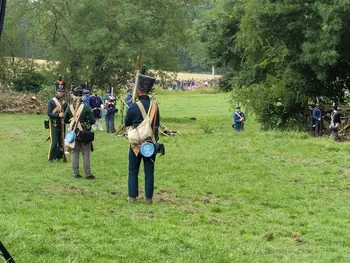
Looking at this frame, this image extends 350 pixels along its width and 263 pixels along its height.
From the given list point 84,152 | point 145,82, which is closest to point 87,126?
point 84,152

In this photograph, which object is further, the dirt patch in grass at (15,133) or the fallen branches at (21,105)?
the fallen branches at (21,105)

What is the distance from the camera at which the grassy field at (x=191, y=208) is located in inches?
300

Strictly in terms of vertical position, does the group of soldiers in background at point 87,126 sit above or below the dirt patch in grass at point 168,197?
above

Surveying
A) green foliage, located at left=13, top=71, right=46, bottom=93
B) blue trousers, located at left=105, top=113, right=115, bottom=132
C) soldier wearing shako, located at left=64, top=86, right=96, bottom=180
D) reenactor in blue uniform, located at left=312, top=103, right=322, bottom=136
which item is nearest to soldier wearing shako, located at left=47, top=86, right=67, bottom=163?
soldier wearing shako, located at left=64, top=86, right=96, bottom=180

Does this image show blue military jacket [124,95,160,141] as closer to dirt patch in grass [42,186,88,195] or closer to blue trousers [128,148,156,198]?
blue trousers [128,148,156,198]

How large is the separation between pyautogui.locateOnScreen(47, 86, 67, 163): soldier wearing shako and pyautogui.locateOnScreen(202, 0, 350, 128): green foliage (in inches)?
436

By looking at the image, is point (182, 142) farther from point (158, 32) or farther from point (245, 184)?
point (158, 32)

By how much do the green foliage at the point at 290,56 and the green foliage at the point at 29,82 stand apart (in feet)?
60.3

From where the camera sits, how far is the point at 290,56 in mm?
27156

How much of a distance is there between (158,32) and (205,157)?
71.9ft

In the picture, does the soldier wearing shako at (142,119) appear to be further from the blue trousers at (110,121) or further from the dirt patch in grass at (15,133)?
the blue trousers at (110,121)

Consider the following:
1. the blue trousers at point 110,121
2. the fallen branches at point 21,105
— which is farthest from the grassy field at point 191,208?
the fallen branches at point 21,105

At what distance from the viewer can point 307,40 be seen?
2544 centimetres

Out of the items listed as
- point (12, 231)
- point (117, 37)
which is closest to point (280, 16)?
point (117, 37)
